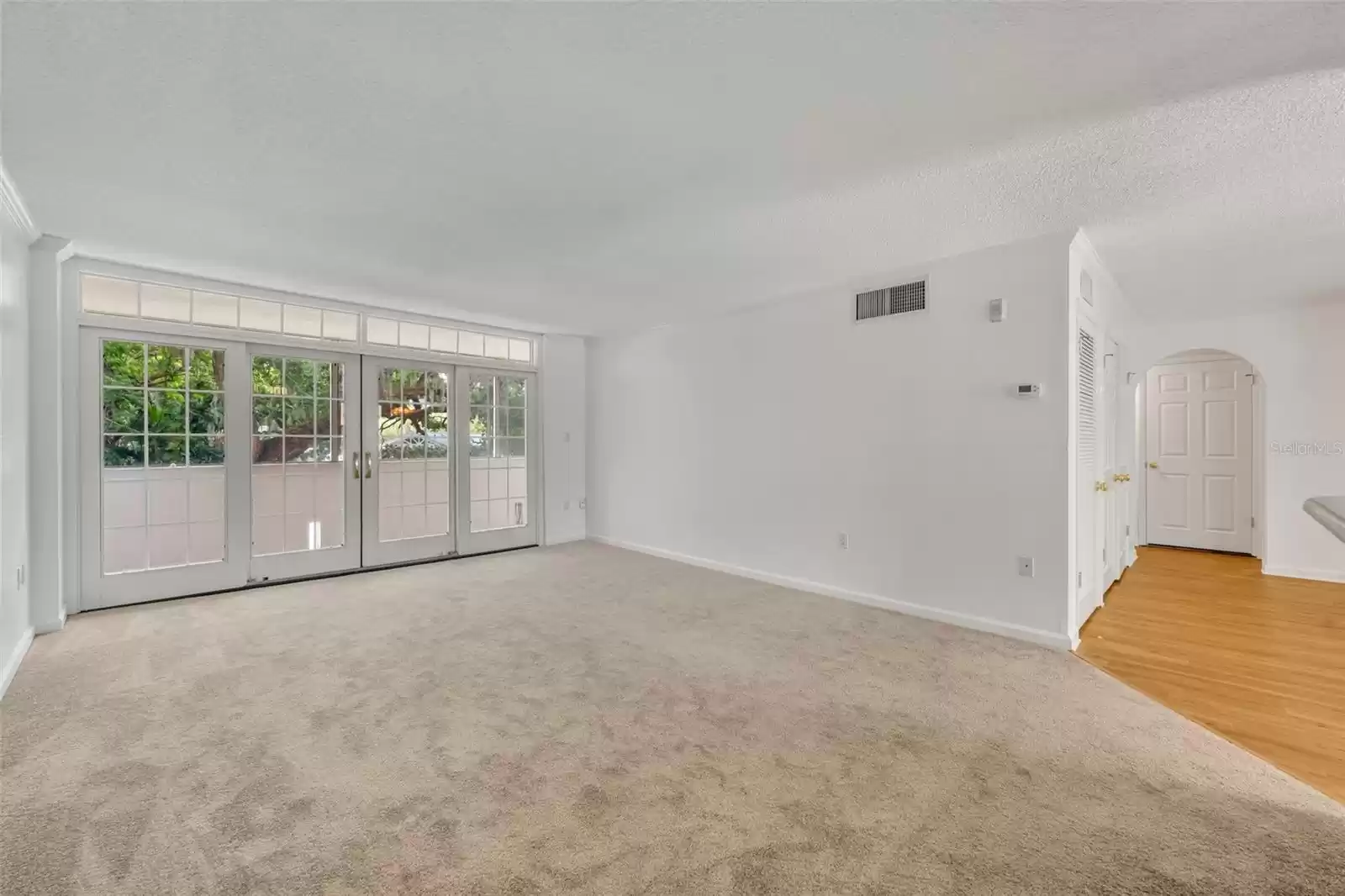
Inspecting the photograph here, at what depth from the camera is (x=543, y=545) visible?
6.51 metres

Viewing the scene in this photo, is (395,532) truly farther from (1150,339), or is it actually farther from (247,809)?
(1150,339)

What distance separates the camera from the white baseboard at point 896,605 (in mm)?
3350

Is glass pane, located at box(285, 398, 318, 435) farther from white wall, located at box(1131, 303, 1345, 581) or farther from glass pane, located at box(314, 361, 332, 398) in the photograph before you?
white wall, located at box(1131, 303, 1345, 581)

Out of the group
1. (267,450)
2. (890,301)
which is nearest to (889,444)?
(890,301)

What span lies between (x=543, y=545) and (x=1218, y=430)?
25.0 feet

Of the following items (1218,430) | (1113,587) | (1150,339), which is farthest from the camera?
(1218,430)

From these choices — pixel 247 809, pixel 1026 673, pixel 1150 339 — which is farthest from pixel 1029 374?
pixel 247 809

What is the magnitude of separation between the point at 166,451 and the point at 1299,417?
9.37 metres

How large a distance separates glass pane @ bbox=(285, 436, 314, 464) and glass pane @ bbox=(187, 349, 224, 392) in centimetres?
62

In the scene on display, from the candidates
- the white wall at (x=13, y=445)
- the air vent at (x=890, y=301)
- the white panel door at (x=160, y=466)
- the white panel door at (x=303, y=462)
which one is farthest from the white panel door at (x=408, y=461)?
the air vent at (x=890, y=301)

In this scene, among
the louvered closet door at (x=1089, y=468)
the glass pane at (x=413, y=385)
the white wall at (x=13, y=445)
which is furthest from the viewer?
the glass pane at (x=413, y=385)

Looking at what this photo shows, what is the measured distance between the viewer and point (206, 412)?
4410 millimetres

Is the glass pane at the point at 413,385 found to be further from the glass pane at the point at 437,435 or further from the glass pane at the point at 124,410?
the glass pane at the point at 124,410

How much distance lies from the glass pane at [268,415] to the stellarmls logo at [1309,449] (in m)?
8.75
